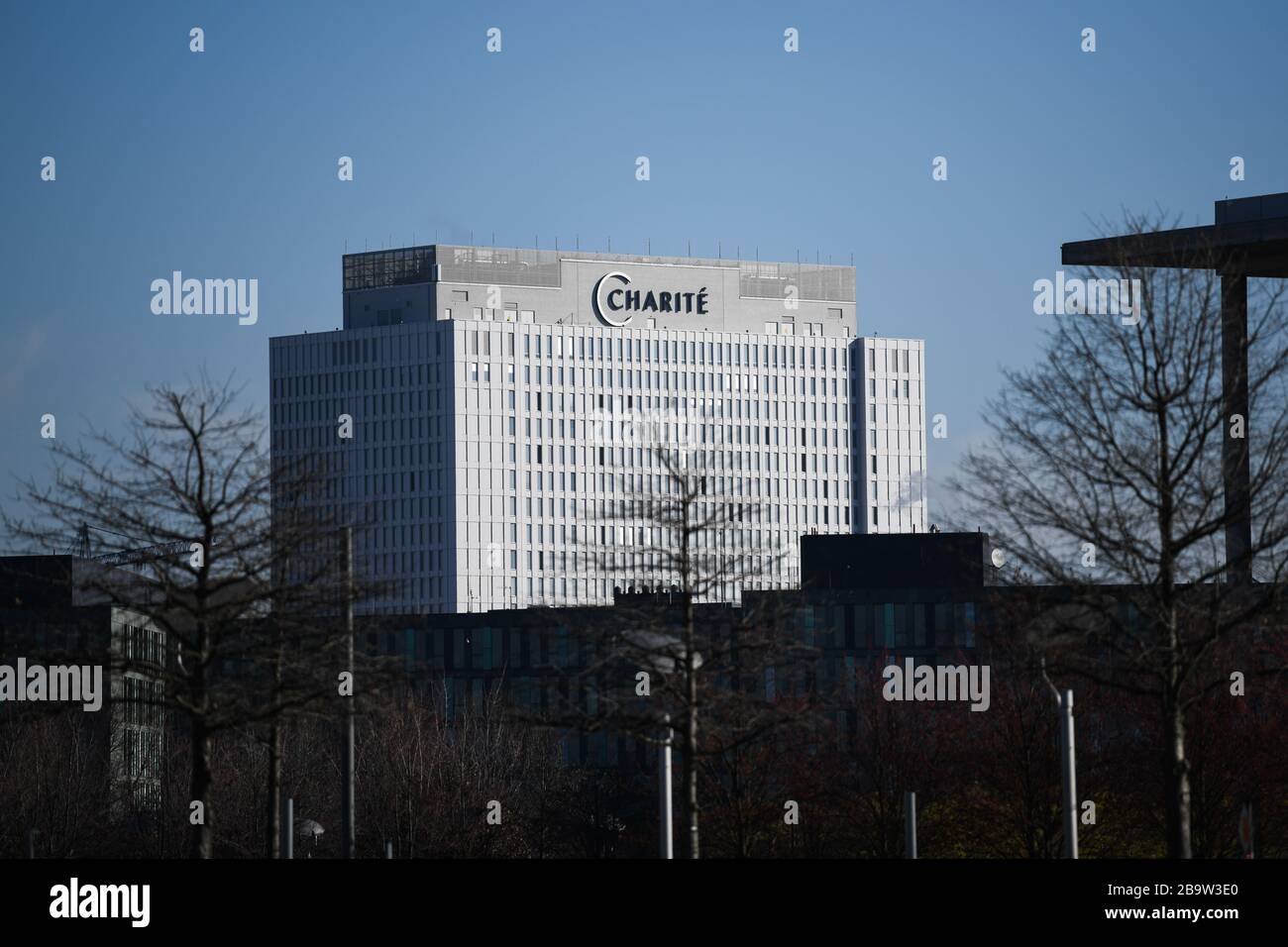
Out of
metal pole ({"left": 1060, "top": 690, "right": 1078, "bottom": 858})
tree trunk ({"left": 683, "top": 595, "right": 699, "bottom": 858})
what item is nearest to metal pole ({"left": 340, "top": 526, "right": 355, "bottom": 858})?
tree trunk ({"left": 683, "top": 595, "right": 699, "bottom": 858})

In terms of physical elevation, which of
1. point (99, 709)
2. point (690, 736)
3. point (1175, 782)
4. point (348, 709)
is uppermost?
point (99, 709)

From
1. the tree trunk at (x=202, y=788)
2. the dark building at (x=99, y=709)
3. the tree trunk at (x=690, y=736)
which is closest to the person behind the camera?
the tree trunk at (x=202, y=788)

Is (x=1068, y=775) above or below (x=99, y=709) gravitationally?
below

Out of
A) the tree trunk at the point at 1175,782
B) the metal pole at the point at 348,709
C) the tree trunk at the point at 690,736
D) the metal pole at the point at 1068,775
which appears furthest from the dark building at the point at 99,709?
the tree trunk at the point at 1175,782

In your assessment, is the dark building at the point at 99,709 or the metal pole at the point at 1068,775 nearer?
the metal pole at the point at 1068,775

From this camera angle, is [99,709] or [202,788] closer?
[202,788]

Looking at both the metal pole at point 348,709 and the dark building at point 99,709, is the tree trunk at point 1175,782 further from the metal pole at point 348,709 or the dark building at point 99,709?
the dark building at point 99,709

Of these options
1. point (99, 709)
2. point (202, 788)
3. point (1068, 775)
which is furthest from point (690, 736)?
point (99, 709)

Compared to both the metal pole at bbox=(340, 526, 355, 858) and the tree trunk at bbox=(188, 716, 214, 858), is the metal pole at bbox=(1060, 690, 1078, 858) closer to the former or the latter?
the metal pole at bbox=(340, 526, 355, 858)

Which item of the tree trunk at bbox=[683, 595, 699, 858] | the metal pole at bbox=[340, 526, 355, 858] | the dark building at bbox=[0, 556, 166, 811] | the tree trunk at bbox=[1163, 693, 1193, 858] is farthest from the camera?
the dark building at bbox=[0, 556, 166, 811]

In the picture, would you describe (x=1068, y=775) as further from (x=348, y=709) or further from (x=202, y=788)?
(x=202, y=788)

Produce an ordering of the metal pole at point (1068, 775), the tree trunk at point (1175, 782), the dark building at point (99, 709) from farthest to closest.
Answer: the dark building at point (99, 709), the metal pole at point (1068, 775), the tree trunk at point (1175, 782)

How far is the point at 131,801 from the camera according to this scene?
81.7 metres
